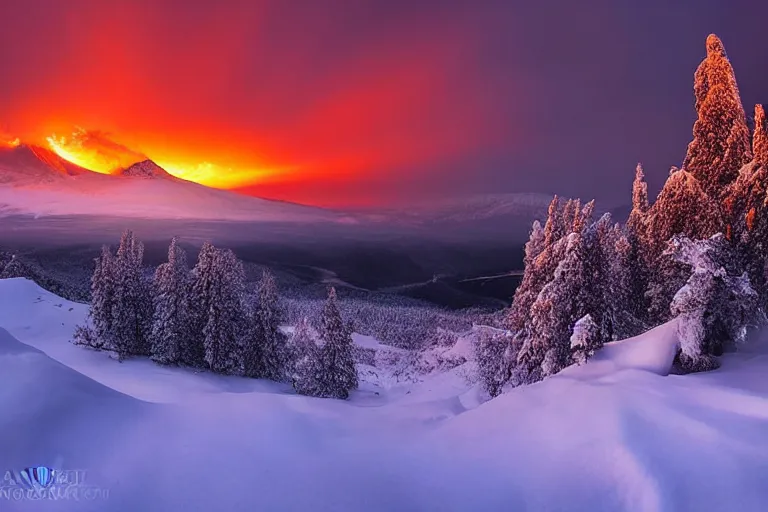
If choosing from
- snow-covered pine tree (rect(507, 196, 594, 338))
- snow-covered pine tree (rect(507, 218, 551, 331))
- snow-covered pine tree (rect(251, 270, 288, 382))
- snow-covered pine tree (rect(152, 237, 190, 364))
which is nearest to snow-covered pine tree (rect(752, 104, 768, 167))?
snow-covered pine tree (rect(507, 196, 594, 338))

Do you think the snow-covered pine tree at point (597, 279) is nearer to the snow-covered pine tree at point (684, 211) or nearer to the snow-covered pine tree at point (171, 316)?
the snow-covered pine tree at point (684, 211)

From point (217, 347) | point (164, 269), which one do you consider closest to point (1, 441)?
point (217, 347)

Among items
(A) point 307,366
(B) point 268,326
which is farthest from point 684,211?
(B) point 268,326

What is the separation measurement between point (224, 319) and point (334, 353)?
→ 8558 mm

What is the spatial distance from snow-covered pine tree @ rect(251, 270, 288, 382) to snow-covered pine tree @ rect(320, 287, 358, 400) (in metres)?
4.69

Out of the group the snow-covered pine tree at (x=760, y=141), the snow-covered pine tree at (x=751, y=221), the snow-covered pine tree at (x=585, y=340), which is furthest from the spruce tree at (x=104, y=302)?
the snow-covered pine tree at (x=760, y=141)

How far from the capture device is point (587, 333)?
1027 centimetres

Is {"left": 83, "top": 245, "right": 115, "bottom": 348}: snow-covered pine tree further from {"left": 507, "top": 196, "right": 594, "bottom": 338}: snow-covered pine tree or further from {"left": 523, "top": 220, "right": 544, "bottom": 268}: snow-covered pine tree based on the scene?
{"left": 523, "top": 220, "right": 544, "bottom": 268}: snow-covered pine tree

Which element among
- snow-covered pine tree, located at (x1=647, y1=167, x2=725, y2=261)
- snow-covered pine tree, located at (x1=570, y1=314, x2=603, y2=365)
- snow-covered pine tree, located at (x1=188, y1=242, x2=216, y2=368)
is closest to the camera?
snow-covered pine tree, located at (x1=570, y1=314, x2=603, y2=365)

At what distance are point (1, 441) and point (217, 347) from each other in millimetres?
27128

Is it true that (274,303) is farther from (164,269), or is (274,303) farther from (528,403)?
(528,403)

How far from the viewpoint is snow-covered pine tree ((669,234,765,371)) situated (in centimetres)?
955

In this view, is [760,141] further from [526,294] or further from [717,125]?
[526,294]

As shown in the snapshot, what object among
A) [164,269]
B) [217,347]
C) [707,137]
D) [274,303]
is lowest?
[217,347]
